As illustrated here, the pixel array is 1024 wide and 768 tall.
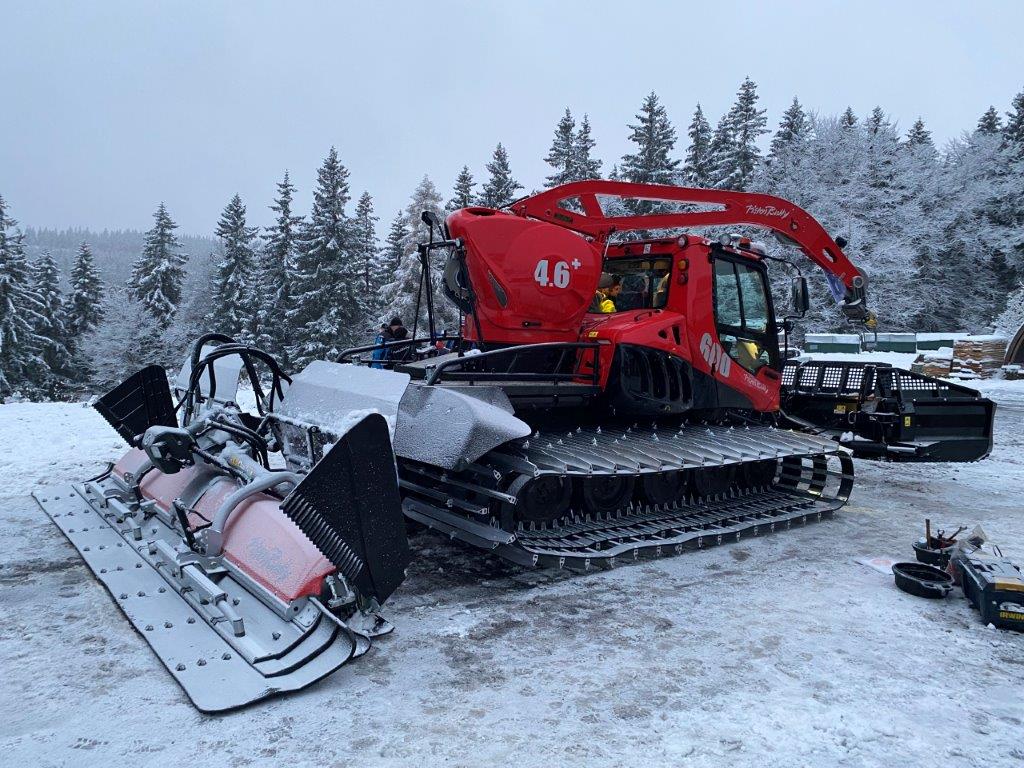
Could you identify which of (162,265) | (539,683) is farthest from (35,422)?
(162,265)

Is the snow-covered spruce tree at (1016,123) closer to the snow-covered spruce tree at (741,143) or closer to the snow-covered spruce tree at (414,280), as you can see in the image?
the snow-covered spruce tree at (741,143)

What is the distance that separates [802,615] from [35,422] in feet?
31.8

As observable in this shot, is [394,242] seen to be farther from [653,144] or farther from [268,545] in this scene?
[268,545]

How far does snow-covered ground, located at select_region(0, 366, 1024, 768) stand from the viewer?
2762 millimetres

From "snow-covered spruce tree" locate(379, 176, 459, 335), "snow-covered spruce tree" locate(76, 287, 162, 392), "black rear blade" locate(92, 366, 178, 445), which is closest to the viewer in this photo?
"black rear blade" locate(92, 366, 178, 445)

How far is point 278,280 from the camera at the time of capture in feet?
127

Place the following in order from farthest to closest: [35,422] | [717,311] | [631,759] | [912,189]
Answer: [912,189] < [35,422] < [717,311] < [631,759]

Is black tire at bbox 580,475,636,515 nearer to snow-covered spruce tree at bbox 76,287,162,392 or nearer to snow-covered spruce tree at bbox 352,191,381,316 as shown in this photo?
snow-covered spruce tree at bbox 352,191,381,316

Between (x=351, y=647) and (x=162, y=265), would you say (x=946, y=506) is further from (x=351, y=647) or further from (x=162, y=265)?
(x=162, y=265)

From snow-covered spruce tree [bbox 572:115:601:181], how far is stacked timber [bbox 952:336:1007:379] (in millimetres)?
20357

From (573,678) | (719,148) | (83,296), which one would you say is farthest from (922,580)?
(83,296)

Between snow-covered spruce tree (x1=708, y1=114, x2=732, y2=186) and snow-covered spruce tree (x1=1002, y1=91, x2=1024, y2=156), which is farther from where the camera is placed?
snow-covered spruce tree (x1=1002, y1=91, x2=1024, y2=156)

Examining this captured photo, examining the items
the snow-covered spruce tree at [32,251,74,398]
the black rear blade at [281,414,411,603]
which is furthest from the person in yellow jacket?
the snow-covered spruce tree at [32,251,74,398]

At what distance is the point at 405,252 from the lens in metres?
30.0
